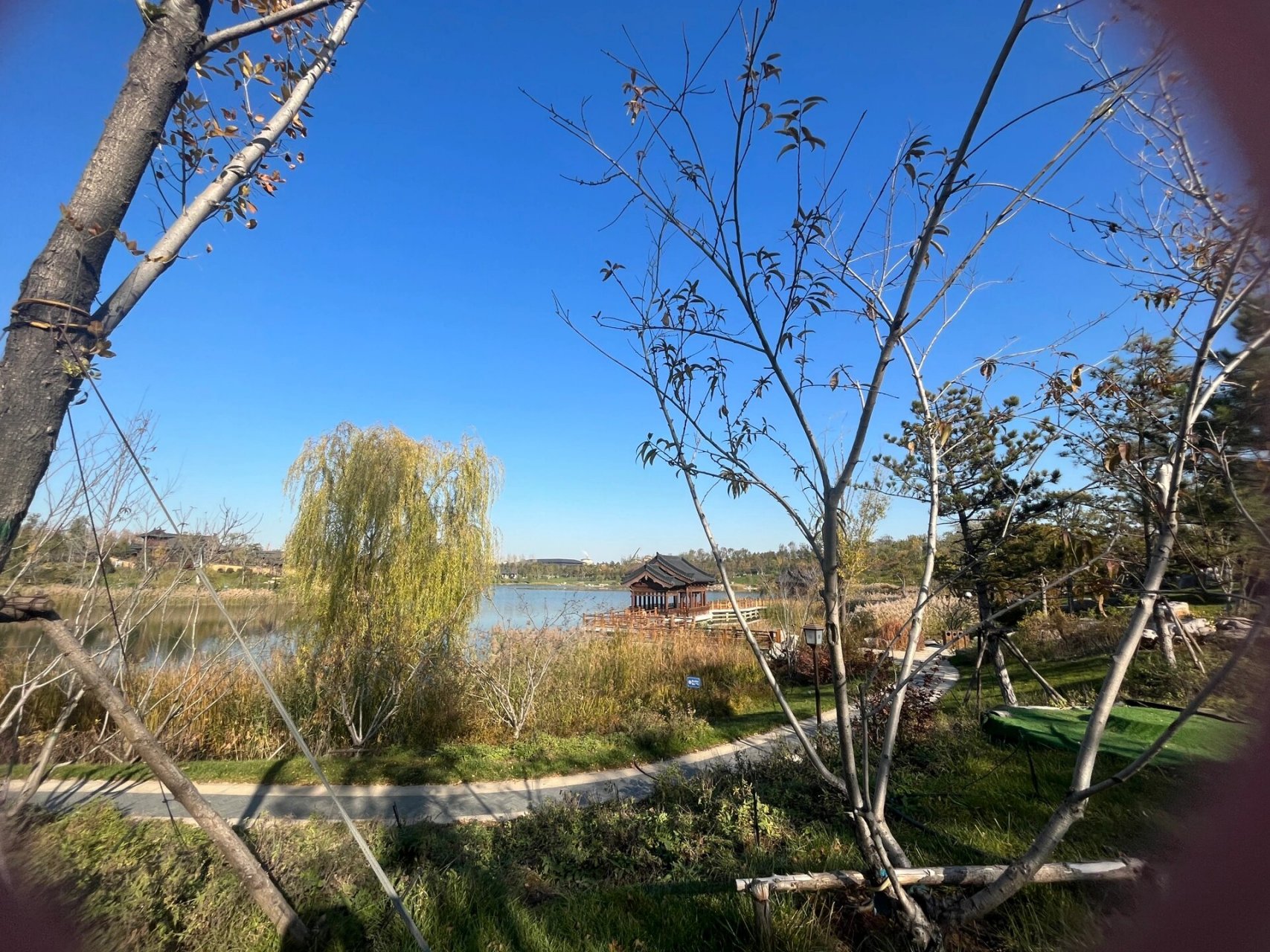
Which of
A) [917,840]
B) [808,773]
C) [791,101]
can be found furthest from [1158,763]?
[791,101]

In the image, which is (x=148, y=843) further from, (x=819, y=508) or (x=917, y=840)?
(x=917, y=840)

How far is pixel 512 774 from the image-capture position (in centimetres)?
719

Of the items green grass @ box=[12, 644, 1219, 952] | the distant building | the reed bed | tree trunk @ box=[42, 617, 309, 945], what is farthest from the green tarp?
the distant building

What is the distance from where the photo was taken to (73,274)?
4.39 ft

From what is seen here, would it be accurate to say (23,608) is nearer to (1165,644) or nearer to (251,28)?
(251,28)

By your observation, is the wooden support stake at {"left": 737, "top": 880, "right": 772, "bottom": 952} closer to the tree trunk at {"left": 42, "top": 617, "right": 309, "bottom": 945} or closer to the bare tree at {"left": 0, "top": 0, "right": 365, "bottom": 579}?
the tree trunk at {"left": 42, "top": 617, "right": 309, "bottom": 945}

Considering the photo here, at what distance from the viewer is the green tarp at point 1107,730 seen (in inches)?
152

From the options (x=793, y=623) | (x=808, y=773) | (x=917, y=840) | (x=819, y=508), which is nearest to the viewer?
(x=819, y=508)

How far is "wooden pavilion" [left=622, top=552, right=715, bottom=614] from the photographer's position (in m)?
27.6

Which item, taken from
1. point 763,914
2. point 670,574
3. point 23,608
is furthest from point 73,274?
point 670,574

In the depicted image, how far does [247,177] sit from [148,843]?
136 inches

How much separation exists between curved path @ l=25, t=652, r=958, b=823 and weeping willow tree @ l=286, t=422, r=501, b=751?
207 cm

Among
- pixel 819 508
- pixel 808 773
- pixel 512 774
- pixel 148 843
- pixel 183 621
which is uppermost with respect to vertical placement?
pixel 819 508

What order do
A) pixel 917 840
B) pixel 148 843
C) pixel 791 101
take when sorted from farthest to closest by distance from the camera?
pixel 917 840
pixel 148 843
pixel 791 101
